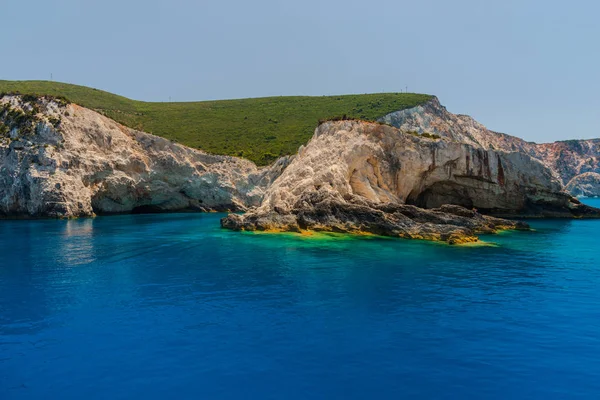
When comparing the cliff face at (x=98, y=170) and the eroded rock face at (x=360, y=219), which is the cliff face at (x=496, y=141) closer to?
the cliff face at (x=98, y=170)

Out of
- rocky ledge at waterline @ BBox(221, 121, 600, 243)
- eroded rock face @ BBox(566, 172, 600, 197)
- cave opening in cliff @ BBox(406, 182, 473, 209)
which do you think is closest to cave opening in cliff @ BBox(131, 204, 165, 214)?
rocky ledge at waterline @ BBox(221, 121, 600, 243)

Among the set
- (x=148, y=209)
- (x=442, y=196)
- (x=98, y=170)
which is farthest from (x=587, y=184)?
(x=98, y=170)

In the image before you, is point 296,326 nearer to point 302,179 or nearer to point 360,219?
point 360,219

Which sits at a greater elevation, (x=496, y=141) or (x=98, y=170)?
(x=496, y=141)

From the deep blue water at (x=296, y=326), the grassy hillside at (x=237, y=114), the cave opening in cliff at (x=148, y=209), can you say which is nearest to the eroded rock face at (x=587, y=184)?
the grassy hillside at (x=237, y=114)

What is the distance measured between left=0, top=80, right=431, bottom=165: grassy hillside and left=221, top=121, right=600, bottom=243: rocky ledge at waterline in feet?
108

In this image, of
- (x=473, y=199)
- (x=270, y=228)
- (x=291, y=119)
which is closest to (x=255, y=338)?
(x=270, y=228)

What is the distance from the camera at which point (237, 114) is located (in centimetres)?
11056

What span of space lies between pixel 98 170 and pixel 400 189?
4160 centimetres

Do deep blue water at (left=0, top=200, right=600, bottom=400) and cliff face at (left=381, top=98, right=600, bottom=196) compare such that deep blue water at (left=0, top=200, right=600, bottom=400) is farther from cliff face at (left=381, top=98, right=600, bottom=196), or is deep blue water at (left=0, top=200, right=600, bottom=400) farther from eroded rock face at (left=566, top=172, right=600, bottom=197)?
eroded rock face at (left=566, top=172, right=600, bottom=197)

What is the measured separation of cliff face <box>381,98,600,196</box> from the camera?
321ft

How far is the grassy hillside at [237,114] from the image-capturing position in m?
88.3

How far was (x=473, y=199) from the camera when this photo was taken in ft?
193

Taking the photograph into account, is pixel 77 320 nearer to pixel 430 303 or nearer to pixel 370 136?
Answer: pixel 430 303
